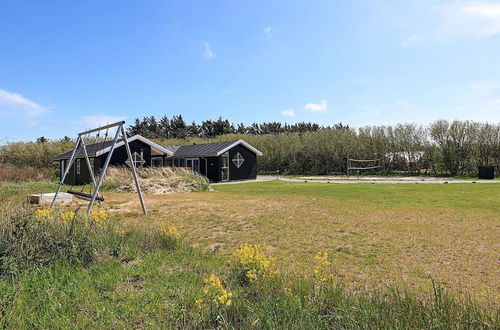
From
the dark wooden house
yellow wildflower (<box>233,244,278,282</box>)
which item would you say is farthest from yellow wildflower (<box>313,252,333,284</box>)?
the dark wooden house

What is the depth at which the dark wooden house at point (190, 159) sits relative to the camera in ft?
65.0

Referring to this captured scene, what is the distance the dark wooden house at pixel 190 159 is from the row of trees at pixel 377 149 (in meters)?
5.31

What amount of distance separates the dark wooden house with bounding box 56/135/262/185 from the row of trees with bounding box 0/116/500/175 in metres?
5.31

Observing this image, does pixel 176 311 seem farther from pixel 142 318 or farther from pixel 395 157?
pixel 395 157

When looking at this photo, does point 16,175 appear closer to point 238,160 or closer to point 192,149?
point 192,149

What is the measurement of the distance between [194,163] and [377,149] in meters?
15.7

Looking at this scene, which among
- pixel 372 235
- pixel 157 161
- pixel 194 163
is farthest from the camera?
pixel 194 163

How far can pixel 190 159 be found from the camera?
23.5 metres

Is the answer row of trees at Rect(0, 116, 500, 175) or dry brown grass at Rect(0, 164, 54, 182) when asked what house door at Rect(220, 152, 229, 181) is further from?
dry brown grass at Rect(0, 164, 54, 182)

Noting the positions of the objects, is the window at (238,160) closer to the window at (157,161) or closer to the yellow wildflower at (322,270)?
the window at (157,161)

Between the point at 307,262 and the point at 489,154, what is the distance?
23.0 metres

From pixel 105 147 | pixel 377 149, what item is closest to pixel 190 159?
pixel 105 147

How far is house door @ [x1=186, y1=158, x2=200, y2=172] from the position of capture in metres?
23.0

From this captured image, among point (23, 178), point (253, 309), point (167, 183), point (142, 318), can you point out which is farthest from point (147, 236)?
point (23, 178)
